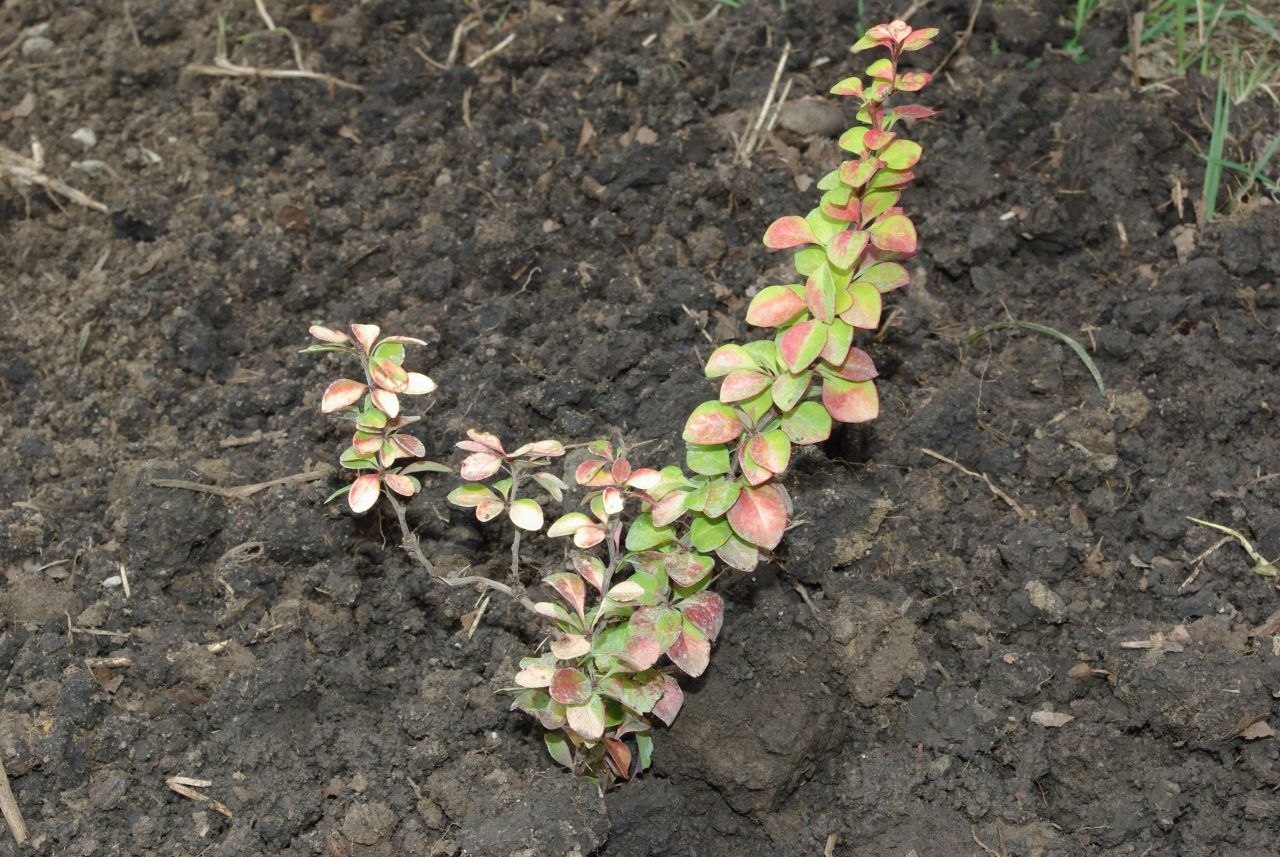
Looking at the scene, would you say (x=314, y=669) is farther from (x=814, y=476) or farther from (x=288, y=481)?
(x=814, y=476)

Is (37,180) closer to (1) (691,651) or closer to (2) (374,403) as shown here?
(2) (374,403)

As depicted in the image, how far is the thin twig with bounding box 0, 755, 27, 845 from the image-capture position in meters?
2.18

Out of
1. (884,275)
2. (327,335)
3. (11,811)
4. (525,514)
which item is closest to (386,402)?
(327,335)

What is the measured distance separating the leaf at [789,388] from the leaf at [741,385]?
25 mm

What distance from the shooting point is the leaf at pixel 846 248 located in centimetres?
196

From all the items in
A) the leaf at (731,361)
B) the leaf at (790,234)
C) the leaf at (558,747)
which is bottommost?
the leaf at (558,747)

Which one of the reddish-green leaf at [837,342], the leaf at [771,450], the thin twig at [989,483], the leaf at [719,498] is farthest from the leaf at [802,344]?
the thin twig at [989,483]

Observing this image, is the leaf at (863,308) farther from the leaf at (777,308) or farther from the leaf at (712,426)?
the leaf at (712,426)

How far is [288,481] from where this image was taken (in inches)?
101

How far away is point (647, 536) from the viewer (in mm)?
2092

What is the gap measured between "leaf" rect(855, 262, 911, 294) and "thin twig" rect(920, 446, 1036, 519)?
0.60 m

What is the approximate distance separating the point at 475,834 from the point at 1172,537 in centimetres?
149

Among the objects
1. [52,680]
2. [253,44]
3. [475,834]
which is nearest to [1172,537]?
[475,834]

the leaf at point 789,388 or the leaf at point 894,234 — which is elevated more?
the leaf at point 894,234
